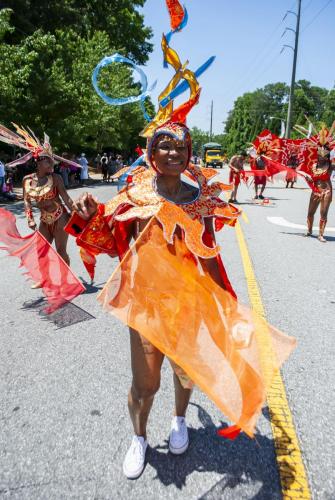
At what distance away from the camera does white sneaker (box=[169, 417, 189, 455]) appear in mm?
2371

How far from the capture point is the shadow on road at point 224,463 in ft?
7.09

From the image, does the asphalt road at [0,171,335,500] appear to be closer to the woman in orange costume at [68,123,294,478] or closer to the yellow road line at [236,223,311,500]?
the yellow road line at [236,223,311,500]

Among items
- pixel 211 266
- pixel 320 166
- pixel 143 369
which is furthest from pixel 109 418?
pixel 320 166

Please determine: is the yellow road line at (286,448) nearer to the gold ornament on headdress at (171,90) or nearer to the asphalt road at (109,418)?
the asphalt road at (109,418)

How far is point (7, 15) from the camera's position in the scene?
12.5 meters

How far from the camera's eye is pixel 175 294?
2.10m

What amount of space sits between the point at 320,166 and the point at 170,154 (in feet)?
22.5

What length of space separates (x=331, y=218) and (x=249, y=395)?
10.8 m

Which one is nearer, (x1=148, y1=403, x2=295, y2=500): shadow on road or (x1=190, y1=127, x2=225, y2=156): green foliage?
(x1=148, y1=403, x2=295, y2=500): shadow on road

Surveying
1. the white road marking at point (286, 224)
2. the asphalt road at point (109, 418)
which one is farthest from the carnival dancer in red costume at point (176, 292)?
the white road marking at point (286, 224)

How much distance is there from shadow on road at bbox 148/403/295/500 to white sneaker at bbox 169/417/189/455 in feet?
0.13

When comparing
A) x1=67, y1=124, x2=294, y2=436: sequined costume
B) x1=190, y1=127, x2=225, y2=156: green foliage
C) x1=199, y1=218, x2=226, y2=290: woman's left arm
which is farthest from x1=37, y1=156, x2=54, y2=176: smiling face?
x1=190, y1=127, x2=225, y2=156: green foliage

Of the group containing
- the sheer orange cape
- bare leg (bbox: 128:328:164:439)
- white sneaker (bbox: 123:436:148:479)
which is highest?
the sheer orange cape

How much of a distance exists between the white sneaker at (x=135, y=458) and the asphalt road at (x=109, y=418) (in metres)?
0.04
